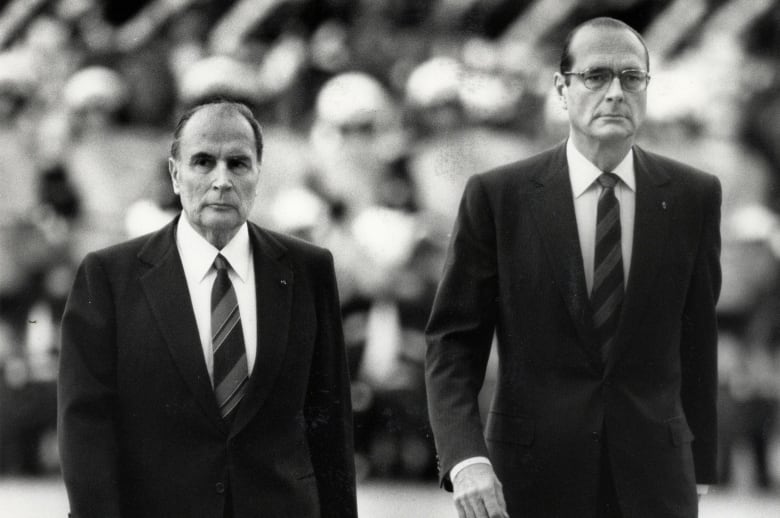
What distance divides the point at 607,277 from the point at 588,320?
4.3 inches

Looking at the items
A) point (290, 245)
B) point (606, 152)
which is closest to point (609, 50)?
point (606, 152)

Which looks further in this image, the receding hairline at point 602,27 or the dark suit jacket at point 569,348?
the receding hairline at point 602,27

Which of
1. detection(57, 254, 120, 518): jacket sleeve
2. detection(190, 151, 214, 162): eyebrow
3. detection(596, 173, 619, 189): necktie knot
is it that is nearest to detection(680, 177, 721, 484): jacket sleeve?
detection(596, 173, 619, 189): necktie knot

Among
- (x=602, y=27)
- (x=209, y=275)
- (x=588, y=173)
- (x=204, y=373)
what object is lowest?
(x=204, y=373)

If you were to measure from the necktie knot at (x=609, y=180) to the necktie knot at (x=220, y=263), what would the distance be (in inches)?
35.2

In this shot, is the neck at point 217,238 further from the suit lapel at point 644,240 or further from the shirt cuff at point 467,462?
the suit lapel at point 644,240

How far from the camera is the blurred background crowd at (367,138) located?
802cm

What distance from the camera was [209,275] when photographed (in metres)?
3.60

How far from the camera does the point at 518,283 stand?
3703mm

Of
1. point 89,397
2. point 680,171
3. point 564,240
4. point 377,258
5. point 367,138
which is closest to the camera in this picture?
point 89,397

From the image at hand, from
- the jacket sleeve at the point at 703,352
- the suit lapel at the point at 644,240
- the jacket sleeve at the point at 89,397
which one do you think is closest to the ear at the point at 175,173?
the jacket sleeve at the point at 89,397

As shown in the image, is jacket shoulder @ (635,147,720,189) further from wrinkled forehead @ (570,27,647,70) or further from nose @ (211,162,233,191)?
nose @ (211,162,233,191)

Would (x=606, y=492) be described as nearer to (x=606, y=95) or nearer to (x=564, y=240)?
(x=564, y=240)

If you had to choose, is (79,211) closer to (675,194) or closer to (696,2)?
(696,2)
